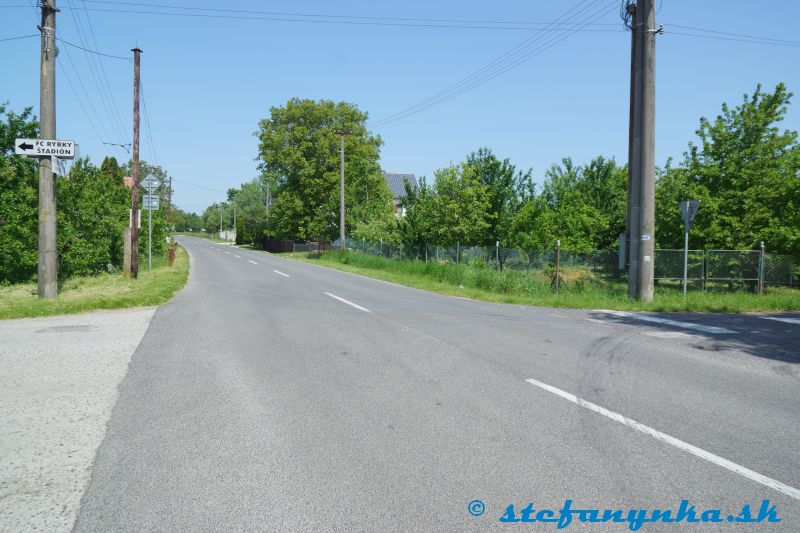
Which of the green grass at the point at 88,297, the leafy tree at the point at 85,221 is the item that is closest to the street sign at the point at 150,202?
the leafy tree at the point at 85,221

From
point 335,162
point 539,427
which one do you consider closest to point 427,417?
point 539,427

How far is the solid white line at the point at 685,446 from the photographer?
361 cm

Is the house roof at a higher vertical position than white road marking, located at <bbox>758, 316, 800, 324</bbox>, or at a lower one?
higher

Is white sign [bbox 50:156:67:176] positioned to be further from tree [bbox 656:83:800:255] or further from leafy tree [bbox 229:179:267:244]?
leafy tree [bbox 229:179:267:244]

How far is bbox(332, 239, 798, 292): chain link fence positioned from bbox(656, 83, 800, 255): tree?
104 cm

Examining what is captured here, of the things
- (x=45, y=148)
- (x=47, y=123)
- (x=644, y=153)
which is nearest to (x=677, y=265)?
(x=644, y=153)

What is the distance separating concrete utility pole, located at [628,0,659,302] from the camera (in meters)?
14.9

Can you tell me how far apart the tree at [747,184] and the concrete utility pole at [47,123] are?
20.4 meters

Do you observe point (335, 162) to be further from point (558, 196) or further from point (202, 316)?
point (202, 316)

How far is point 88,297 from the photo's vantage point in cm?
1429

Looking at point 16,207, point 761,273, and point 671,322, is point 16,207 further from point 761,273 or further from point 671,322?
point 761,273

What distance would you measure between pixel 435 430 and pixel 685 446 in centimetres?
195

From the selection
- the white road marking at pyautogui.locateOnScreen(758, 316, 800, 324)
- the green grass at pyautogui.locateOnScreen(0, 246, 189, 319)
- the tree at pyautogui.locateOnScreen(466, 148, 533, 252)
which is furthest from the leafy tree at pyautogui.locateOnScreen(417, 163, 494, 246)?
the white road marking at pyautogui.locateOnScreen(758, 316, 800, 324)

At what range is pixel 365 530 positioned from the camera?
310cm
